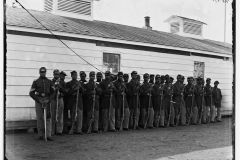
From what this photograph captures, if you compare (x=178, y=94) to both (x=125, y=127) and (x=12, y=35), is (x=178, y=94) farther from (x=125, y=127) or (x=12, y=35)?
(x=12, y=35)

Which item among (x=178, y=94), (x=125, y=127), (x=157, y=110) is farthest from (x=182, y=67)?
(x=125, y=127)

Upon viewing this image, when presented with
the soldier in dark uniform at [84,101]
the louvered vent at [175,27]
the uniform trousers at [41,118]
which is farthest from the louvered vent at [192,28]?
the uniform trousers at [41,118]

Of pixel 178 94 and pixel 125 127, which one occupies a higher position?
pixel 178 94

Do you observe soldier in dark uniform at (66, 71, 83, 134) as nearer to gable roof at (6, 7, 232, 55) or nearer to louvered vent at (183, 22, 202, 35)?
gable roof at (6, 7, 232, 55)

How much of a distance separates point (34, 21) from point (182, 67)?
249 inches

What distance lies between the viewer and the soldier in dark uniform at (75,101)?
8.34 m

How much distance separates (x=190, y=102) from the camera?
1123 cm

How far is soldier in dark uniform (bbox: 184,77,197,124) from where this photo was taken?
435 inches

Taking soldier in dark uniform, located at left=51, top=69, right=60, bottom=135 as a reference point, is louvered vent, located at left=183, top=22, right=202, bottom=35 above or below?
above

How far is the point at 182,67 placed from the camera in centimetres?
1216

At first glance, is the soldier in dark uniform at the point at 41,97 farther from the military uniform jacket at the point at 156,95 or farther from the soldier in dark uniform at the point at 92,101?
the military uniform jacket at the point at 156,95

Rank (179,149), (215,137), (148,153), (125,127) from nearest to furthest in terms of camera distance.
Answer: (148,153), (179,149), (215,137), (125,127)

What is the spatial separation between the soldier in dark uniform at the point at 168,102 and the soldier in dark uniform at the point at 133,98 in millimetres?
1241

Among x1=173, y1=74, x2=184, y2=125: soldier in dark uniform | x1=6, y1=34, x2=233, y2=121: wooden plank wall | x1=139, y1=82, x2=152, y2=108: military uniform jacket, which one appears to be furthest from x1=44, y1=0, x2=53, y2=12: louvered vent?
x1=173, y1=74, x2=184, y2=125: soldier in dark uniform
